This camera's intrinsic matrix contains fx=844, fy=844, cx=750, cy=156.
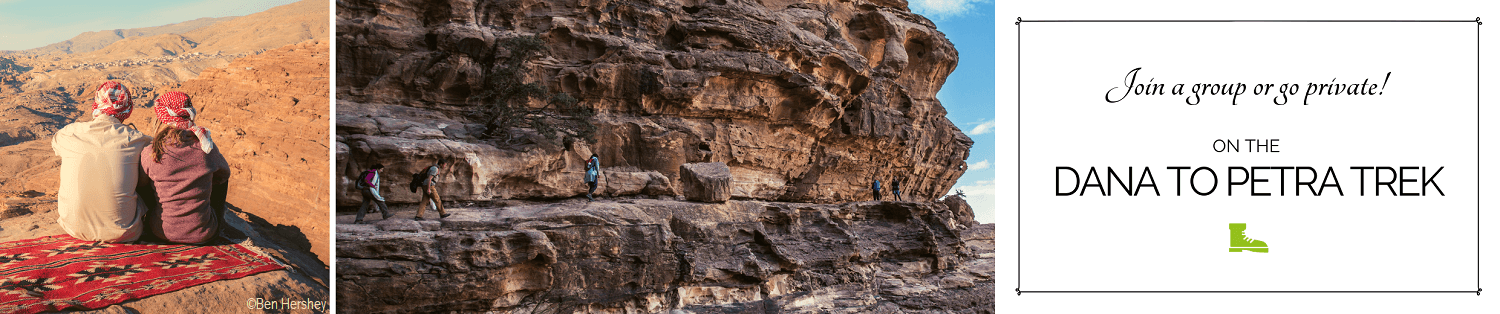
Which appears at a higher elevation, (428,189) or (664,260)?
(428,189)

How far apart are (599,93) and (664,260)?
533cm

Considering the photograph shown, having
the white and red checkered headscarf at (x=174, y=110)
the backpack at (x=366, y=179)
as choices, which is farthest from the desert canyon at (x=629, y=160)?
the white and red checkered headscarf at (x=174, y=110)

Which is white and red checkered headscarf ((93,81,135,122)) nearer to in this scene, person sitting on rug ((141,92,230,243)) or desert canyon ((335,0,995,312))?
person sitting on rug ((141,92,230,243))

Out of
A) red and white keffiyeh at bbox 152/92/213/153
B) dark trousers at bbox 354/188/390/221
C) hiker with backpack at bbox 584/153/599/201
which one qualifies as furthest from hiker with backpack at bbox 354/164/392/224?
hiker with backpack at bbox 584/153/599/201

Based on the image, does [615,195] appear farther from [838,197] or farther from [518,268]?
[838,197]

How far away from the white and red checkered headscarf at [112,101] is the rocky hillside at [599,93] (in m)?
3.39

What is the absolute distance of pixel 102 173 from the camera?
11102mm

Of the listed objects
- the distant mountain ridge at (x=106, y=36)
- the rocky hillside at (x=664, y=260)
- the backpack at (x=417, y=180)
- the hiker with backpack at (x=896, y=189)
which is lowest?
the rocky hillside at (x=664, y=260)

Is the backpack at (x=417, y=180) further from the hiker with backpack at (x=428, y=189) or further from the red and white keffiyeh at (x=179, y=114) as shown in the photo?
the red and white keffiyeh at (x=179, y=114)

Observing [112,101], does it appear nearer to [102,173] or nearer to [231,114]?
[102,173]

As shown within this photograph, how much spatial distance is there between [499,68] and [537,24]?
81.5 inches
